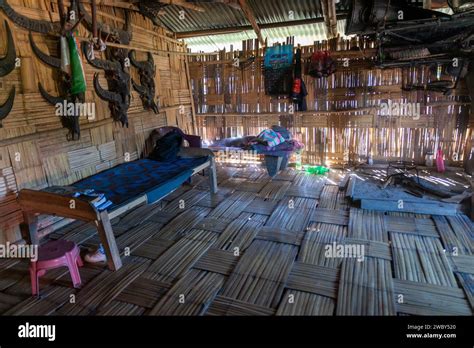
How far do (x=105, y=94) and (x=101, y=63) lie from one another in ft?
1.31

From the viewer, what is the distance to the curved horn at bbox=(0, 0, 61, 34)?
10.5 feet

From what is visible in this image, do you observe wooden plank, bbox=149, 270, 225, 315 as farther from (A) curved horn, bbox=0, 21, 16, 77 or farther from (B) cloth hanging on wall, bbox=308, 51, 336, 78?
(B) cloth hanging on wall, bbox=308, 51, 336, 78

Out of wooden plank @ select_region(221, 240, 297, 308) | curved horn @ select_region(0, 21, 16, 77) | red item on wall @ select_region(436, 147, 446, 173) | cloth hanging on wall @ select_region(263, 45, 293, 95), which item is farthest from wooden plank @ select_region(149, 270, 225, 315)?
red item on wall @ select_region(436, 147, 446, 173)

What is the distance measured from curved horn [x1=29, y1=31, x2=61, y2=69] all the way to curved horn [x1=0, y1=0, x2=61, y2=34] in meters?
0.10

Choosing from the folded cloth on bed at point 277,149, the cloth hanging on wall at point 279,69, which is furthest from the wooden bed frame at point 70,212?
the cloth hanging on wall at point 279,69

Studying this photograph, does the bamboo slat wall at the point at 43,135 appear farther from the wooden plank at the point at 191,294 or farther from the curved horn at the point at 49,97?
the wooden plank at the point at 191,294

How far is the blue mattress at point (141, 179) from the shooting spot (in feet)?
10.7

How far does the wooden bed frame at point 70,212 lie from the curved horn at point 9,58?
1230 millimetres

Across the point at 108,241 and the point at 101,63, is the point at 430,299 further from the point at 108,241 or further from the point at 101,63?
the point at 101,63

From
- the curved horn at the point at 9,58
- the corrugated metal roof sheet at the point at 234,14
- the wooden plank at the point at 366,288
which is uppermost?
the corrugated metal roof sheet at the point at 234,14

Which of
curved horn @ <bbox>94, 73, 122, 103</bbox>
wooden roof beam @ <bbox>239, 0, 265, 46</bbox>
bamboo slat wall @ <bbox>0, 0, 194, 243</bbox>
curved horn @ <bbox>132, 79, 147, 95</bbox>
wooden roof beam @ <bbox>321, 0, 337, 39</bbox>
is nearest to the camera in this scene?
bamboo slat wall @ <bbox>0, 0, 194, 243</bbox>

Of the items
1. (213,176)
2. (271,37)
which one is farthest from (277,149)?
(271,37)

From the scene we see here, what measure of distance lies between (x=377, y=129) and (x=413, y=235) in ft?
8.84

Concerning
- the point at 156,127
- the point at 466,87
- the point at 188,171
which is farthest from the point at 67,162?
the point at 466,87
